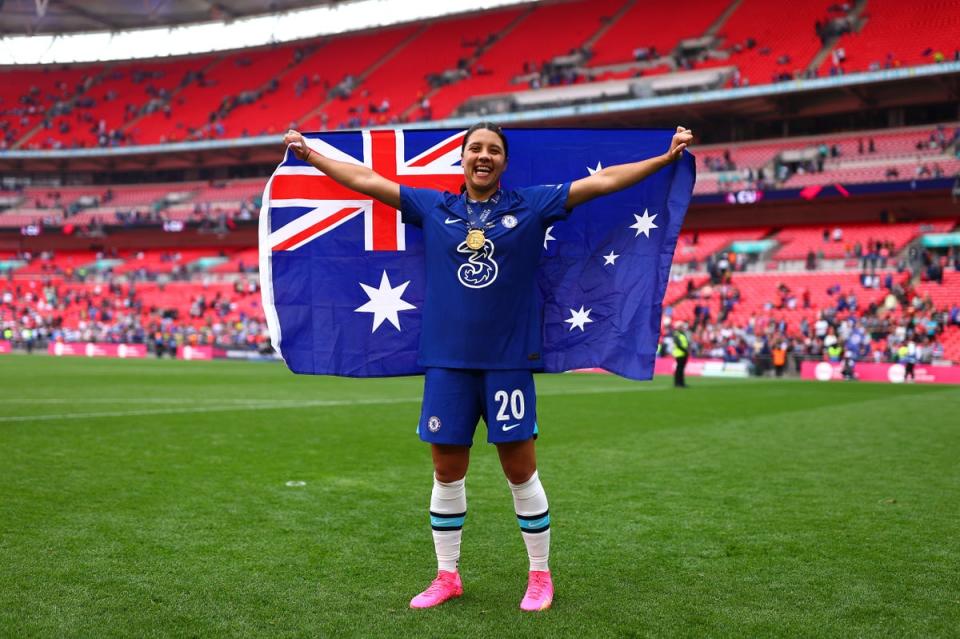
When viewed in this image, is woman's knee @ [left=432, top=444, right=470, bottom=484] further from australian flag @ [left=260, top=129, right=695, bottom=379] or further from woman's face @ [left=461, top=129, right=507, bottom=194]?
woman's face @ [left=461, top=129, right=507, bottom=194]

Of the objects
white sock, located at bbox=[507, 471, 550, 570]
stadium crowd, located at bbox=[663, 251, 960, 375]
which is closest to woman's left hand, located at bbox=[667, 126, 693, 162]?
white sock, located at bbox=[507, 471, 550, 570]

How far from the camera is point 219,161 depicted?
58000 mm

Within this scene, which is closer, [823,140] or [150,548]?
[150,548]

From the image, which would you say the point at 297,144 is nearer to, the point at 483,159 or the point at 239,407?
the point at 483,159

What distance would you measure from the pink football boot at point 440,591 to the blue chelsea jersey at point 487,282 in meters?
1.03

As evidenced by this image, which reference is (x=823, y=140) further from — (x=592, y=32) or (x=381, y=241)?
(x=381, y=241)

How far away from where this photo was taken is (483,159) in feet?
13.5

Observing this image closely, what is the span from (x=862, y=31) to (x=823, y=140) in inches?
214

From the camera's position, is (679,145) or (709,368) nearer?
(679,145)

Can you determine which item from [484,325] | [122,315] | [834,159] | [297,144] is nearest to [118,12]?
[122,315]

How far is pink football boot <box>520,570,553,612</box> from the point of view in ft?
13.1

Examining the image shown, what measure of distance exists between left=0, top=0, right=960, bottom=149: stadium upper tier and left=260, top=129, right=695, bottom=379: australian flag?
37.6 m

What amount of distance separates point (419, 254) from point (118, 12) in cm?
6371

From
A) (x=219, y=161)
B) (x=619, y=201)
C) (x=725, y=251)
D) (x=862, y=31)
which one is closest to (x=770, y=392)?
(x=619, y=201)
